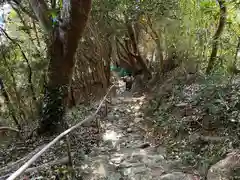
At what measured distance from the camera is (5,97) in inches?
185

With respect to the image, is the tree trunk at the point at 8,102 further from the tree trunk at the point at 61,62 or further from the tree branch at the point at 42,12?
the tree branch at the point at 42,12

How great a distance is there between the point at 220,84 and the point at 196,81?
Answer: 1166 millimetres

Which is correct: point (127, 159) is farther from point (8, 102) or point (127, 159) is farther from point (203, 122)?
point (8, 102)

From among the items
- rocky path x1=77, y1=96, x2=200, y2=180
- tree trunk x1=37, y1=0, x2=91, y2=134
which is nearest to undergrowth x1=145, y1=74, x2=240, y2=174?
rocky path x1=77, y1=96, x2=200, y2=180

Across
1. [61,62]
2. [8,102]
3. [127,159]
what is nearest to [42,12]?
[61,62]

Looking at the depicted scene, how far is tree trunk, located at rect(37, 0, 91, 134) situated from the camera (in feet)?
9.73

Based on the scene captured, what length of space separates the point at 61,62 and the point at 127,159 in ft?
6.18

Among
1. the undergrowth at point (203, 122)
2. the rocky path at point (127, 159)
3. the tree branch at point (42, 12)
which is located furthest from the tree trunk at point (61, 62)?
the undergrowth at point (203, 122)

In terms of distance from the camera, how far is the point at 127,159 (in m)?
2.99

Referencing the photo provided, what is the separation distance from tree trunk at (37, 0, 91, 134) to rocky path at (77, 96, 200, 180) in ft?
3.31

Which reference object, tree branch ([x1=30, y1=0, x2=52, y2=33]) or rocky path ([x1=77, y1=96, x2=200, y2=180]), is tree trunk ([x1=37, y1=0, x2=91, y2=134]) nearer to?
tree branch ([x1=30, y1=0, x2=52, y2=33])

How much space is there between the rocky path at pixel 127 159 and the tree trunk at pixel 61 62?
1008 millimetres

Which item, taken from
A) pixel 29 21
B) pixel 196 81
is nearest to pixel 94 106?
pixel 196 81

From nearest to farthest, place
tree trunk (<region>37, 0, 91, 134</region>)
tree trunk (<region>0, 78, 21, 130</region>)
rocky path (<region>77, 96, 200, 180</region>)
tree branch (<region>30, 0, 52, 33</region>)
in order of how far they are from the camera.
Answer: rocky path (<region>77, 96, 200, 180</region>)
tree trunk (<region>37, 0, 91, 134</region>)
tree branch (<region>30, 0, 52, 33</region>)
tree trunk (<region>0, 78, 21, 130</region>)
